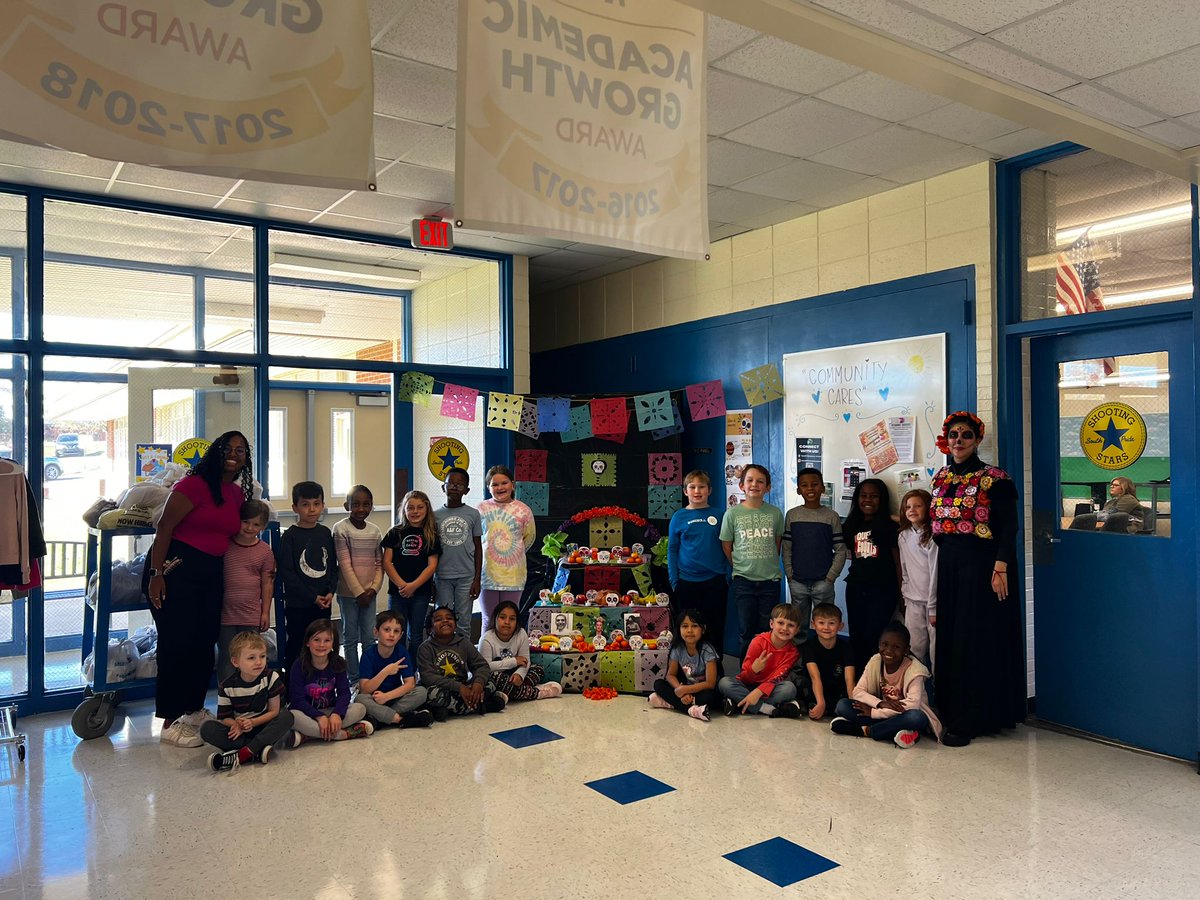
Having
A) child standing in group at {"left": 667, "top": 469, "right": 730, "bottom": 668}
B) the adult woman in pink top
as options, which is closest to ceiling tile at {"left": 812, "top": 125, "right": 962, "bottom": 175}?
child standing in group at {"left": 667, "top": 469, "right": 730, "bottom": 668}

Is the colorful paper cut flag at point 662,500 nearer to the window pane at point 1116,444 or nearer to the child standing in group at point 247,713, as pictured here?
the window pane at point 1116,444

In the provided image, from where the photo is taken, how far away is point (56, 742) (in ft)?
14.2

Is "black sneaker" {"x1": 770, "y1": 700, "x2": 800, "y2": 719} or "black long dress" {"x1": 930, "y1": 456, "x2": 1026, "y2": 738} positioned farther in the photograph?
"black sneaker" {"x1": 770, "y1": 700, "x2": 800, "y2": 719}

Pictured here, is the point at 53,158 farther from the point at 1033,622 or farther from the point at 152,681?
the point at 1033,622

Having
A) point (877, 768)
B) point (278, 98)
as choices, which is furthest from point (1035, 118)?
point (877, 768)

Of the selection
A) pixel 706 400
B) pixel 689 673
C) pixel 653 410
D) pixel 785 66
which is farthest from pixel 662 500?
pixel 785 66

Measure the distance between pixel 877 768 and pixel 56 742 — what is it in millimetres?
3853

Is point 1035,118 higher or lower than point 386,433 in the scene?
higher

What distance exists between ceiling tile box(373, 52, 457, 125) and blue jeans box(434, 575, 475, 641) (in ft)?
8.24

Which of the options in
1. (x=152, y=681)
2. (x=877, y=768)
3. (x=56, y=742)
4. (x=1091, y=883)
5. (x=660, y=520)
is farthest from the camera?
(x=660, y=520)

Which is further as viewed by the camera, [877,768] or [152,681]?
[152,681]

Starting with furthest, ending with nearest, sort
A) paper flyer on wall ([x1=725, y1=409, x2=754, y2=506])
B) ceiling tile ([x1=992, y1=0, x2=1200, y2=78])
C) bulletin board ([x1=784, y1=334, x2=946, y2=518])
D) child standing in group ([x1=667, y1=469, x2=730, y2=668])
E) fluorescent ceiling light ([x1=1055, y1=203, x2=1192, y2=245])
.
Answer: paper flyer on wall ([x1=725, y1=409, x2=754, y2=506])
child standing in group ([x1=667, y1=469, x2=730, y2=668])
bulletin board ([x1=784, y1=334, x2=946, y2=518])
fluorescent ceiling light ([x1=1055, y1=203, x2=1192, y2=245])
ceiling tile ([x1=992, y1=0, x2=1200, y2=78])

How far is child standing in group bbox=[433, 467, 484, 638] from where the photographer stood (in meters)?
5.16

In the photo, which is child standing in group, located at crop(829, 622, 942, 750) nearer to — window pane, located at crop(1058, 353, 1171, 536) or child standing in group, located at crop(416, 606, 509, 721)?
window pane, located at crop(1058, 353, 1171, 536)
